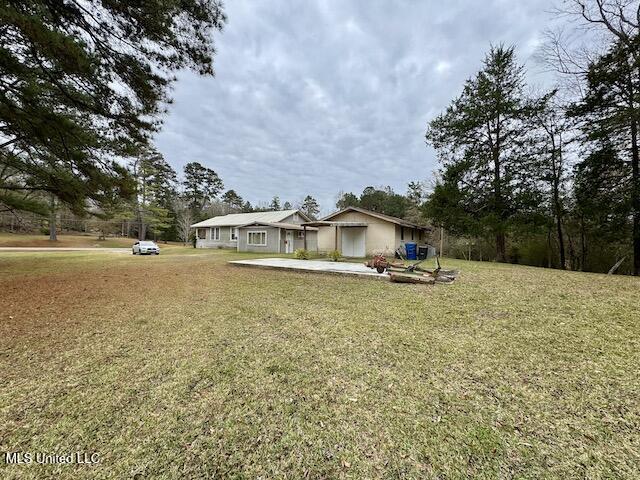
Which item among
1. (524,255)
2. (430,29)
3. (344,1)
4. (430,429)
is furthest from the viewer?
(524,255)

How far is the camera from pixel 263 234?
20750 mm

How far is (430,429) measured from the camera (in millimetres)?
1998

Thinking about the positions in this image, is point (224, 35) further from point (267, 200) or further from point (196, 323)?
point (267, 200)

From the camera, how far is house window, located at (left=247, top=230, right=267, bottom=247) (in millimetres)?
20703

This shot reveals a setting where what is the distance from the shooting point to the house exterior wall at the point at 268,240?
20.2m

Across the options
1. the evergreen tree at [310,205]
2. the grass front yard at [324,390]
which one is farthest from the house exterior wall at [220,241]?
the evergreen tree at [310,205]

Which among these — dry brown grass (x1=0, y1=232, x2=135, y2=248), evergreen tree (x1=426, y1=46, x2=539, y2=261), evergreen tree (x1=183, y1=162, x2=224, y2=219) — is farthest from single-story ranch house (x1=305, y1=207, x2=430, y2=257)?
evergreen tree (x1=183, y1=162, x2=224, y2=219)

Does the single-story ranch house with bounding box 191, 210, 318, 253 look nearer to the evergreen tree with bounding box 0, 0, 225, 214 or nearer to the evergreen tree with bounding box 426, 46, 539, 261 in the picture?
the evergreen tree with bounding box 426, 46, 539, 261

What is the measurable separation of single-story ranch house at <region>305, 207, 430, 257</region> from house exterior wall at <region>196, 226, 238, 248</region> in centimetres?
1167

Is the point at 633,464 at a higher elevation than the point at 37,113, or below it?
below

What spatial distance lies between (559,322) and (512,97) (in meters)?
14.9

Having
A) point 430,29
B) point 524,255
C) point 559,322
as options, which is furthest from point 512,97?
point 559,322

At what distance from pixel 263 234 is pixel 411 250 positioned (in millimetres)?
11395

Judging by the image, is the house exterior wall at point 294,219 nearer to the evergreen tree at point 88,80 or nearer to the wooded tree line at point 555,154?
the wooded tree line at point 555,154
